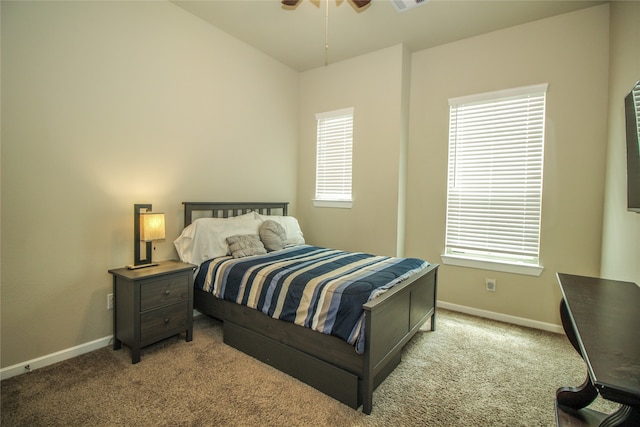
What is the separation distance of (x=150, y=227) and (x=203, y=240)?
0.49 m

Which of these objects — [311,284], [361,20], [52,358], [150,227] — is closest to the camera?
[311,284]

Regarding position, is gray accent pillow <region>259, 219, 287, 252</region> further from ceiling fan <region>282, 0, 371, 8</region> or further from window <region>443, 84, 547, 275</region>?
ceiling fan <region>282, 0, 371, 8</region>

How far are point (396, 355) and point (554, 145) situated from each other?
2.52 m

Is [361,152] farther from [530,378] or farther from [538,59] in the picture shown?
[530,378]

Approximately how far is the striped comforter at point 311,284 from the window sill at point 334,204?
1.07 m

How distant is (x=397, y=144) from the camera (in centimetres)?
349

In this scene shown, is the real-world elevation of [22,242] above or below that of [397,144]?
below

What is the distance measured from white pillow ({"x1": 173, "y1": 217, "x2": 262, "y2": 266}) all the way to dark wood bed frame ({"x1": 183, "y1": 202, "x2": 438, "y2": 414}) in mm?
359

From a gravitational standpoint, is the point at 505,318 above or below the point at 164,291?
below

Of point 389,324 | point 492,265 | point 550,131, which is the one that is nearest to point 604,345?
point 389,324

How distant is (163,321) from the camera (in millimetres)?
2338

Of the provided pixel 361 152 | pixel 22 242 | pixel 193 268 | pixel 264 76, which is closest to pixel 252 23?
pixel 264 76

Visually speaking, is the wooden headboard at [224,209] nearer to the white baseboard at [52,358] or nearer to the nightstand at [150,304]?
the nightstand at [150,304]

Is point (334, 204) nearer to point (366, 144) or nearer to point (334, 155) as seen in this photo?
point (334, 155)
